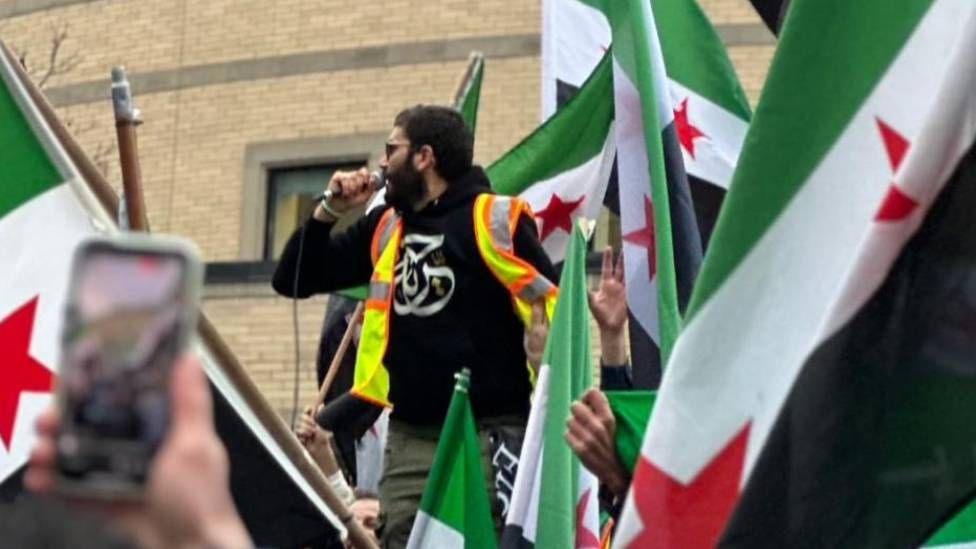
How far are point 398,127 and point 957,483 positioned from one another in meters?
3.26

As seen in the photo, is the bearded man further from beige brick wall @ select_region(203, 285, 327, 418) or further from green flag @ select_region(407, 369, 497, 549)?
beige brick wall @ select_region(203, 285, 327, 418)

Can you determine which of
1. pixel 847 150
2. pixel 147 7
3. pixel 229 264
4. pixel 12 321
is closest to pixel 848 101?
pixel 847 150

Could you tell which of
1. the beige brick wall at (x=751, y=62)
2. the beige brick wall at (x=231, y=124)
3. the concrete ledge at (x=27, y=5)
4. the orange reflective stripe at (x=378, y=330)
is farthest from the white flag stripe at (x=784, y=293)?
the concrete ledge at (x=27, y=5)

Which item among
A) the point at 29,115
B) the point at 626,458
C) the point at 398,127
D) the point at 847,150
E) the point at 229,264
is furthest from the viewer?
the point at 229,264

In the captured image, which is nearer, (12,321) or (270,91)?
(12,321)

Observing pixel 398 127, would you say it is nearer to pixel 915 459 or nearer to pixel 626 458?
pixel 626 458

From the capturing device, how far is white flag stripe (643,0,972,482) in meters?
3.81

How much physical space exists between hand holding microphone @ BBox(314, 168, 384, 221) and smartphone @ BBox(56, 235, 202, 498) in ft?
15.9

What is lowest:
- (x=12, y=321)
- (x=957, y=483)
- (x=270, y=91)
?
(x=270, y=91)

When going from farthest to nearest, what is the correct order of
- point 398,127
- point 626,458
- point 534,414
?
point 398,127
point 534,414
point 626,458

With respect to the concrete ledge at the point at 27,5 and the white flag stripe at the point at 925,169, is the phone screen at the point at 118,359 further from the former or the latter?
the concrete ledge at the point at 27,5

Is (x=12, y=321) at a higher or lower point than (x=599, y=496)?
higher

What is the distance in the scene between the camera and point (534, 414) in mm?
5586

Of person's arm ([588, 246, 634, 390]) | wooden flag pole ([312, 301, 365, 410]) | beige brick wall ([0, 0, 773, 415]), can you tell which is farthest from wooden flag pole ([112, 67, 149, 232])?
beige brick wall ([0, 0, 773, 415])
